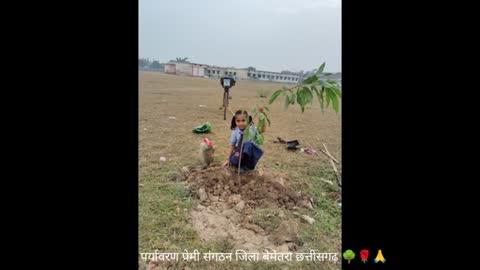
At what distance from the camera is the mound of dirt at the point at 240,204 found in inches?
63.9

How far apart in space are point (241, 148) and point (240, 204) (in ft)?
0.88

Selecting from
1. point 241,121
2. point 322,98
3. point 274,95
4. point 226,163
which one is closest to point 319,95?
point 322,98

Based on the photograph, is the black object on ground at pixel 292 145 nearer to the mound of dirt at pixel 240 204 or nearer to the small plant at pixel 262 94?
the mound of dirt at pixel 240 204

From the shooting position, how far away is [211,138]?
5.73 ft

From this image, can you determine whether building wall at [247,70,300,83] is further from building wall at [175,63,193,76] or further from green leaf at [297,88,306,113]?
building wall at [175,63,193,76]

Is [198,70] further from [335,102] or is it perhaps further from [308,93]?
[335,102]
